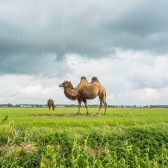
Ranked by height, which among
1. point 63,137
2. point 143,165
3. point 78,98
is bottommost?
point 143,165

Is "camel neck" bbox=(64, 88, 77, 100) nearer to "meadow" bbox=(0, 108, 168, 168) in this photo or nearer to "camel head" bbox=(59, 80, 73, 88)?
"camel head" bbox=(59, 80, 73, 88)

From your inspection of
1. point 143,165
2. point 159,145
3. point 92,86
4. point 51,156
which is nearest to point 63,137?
point 51,156

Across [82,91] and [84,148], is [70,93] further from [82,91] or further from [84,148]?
[84,148]

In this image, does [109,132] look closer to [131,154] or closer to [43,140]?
[131,154]

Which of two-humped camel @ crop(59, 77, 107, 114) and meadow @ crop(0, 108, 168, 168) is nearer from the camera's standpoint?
meadow @ crop(0, 108, 168, 168)

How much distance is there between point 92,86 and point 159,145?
1717cm

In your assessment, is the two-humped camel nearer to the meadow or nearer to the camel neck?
the camel neck

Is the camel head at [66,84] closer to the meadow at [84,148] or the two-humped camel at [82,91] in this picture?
the two-humped camel at [82,91]

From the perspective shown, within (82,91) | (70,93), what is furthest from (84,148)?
(82,91)

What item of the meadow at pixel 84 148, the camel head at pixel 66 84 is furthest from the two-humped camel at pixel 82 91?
the meadow at pixel 84 148

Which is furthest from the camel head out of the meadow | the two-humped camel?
the meadow

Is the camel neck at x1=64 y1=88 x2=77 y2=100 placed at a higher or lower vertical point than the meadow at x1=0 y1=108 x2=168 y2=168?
higher

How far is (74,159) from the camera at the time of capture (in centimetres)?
941

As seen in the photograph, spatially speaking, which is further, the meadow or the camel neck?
the camel neck
